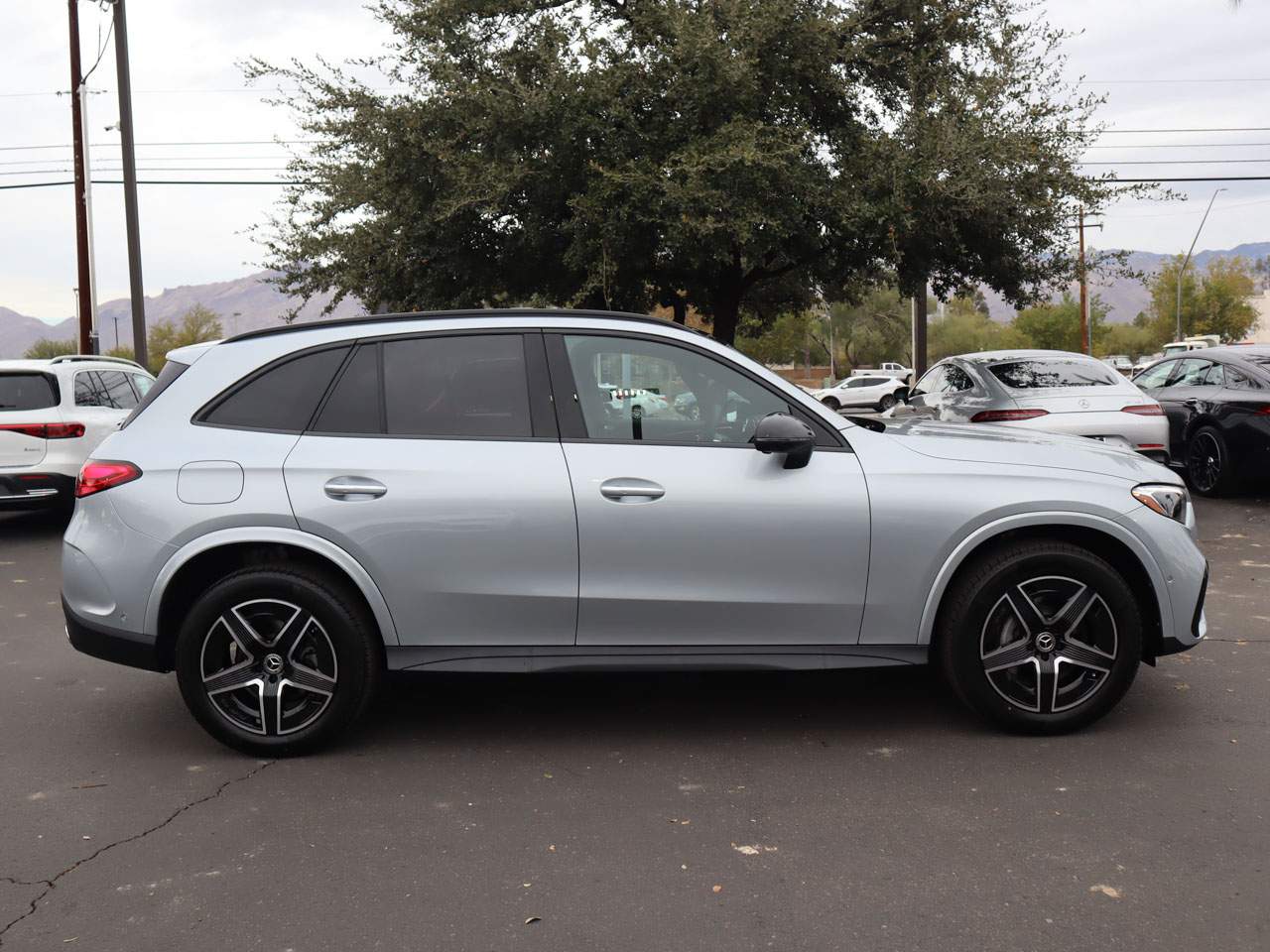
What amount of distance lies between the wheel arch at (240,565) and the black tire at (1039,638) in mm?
2233

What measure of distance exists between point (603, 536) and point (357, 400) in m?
1.14

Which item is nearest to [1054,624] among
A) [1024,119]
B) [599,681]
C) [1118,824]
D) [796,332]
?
[1118,824]

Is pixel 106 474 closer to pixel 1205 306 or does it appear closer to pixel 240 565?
pixel 240 565

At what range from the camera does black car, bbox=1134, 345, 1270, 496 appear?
10.6 metres

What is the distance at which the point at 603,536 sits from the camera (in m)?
4.25

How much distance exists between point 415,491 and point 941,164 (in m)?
11.5

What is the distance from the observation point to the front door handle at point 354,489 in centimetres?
427

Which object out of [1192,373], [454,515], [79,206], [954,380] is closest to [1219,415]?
[1192,373]

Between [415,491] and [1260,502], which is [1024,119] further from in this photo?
[415,491]

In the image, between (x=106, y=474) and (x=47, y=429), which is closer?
(x=106, y=474)

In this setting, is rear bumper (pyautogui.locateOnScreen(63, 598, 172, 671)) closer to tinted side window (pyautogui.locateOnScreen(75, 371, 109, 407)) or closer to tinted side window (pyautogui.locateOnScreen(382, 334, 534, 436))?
tinted side window (pyautogui.locateOnScreen(382, 334, 534, 436))

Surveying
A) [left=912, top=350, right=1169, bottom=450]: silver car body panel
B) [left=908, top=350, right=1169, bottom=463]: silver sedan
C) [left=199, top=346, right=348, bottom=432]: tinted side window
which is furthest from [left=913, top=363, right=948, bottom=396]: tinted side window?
[left=199, top=346, right=348, bottom=432]: tinted side window

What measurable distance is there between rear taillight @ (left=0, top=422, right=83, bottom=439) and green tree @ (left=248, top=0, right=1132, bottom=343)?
565 centimetres

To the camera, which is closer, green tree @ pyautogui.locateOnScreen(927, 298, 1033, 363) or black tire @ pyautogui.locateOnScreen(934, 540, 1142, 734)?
black tire @ pyautogui.locateOnScreen(934, 540, 1142, 734)
